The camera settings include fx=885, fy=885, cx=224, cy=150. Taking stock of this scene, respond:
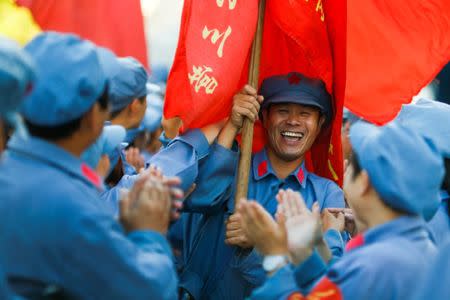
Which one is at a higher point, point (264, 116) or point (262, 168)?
point (264, 116)

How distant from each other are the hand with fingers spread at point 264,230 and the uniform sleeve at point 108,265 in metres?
0.63

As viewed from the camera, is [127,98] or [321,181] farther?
[127,98]

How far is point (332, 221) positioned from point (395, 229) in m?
1.36

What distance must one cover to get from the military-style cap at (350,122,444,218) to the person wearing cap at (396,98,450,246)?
0.83m

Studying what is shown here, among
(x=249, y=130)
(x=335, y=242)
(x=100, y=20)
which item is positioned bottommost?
(x=335, y=242)

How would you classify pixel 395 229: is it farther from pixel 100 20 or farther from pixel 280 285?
pixel 100 20

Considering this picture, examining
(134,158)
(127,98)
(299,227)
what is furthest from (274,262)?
(134,158)

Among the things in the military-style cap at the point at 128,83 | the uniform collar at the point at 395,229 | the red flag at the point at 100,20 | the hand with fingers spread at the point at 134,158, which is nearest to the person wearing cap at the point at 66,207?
the uniform collar at the point at 395,229

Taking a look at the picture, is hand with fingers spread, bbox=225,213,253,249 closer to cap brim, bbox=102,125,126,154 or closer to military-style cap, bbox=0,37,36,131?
cap brim, bbox=102,125,126,154

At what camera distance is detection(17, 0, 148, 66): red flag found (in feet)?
19.5

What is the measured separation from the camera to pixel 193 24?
504cm

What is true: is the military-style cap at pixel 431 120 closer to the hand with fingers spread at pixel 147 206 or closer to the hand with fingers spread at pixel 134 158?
the hand with fingers spread at pixel 147 206

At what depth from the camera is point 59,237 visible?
9.76 ft

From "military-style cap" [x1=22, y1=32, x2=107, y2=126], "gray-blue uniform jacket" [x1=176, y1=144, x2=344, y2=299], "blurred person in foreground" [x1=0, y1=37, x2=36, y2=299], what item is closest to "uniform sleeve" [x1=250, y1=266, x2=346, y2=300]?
"military-style cap" [x1=22, y1=32, x2=107, y2=126]
